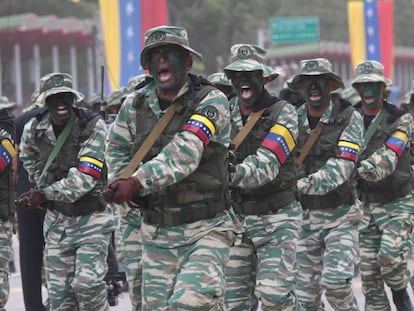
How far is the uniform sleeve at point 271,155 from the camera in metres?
8.16

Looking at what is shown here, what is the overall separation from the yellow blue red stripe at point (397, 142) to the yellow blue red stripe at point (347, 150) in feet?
2.62

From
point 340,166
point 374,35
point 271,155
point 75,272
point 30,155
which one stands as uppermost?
point 374,35

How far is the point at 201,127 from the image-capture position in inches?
276

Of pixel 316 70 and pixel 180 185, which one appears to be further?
pixel 316 70

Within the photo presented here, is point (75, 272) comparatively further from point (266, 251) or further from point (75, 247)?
point (266, 251)

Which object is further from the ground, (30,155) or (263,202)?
(30,155)

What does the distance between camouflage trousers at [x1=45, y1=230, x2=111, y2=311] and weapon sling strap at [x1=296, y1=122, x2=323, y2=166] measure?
1.73 meters

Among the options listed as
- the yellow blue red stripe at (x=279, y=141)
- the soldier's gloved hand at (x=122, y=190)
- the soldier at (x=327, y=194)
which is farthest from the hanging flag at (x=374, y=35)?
the soldier's gloved hand at (x=122, y=190)

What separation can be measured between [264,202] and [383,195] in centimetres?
219

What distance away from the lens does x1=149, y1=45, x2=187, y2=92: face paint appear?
7172 millimetres

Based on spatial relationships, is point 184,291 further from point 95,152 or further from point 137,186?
point 95,152

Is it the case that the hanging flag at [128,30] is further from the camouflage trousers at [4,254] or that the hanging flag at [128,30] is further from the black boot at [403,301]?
the camouflage trousers at [4,254]

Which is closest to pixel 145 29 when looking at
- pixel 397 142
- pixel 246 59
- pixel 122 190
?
pixel 397 142

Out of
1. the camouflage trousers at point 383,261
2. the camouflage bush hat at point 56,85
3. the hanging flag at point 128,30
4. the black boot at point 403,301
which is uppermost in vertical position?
the hanging flag at point 128,30
